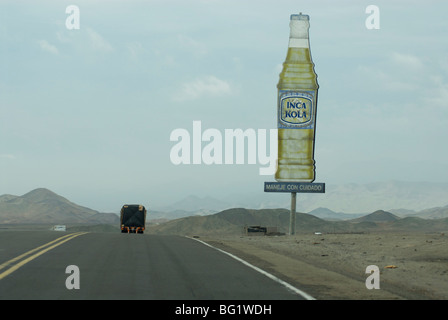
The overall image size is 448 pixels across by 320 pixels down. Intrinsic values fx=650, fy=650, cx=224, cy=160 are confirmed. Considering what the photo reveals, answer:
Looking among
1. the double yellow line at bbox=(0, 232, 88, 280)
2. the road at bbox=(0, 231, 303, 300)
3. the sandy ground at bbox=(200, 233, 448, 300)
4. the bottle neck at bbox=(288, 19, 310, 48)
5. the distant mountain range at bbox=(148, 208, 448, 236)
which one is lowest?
the distant mountain range at bbox=(148, 208, 448, 236)

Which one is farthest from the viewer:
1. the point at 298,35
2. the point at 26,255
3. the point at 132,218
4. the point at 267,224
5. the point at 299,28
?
the point at 267,224

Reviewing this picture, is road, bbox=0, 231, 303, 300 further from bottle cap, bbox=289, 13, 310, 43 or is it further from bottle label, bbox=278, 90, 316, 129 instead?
bottle cap, bbox=289, 13, 310, 43

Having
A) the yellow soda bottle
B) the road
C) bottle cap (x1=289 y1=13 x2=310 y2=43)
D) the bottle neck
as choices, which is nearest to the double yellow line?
the road

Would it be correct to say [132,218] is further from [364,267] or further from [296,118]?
[364,267]

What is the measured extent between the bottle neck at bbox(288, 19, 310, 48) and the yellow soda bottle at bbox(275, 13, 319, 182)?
70 centimetres

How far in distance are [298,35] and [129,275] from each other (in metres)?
38.7

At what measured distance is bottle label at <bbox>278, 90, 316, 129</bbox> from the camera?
4966cm

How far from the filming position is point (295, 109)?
163 ft

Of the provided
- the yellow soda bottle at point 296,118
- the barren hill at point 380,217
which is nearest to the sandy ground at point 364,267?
the yellow soda bottle at point 296,118

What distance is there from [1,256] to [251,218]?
12690 cm

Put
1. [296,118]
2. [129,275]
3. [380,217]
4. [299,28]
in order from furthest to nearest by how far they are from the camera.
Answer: [380,217]
[299,28]
[296,118]
[129,275]

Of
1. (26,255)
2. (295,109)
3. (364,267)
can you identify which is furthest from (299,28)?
(26,255)

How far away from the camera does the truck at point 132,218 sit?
199 ft
